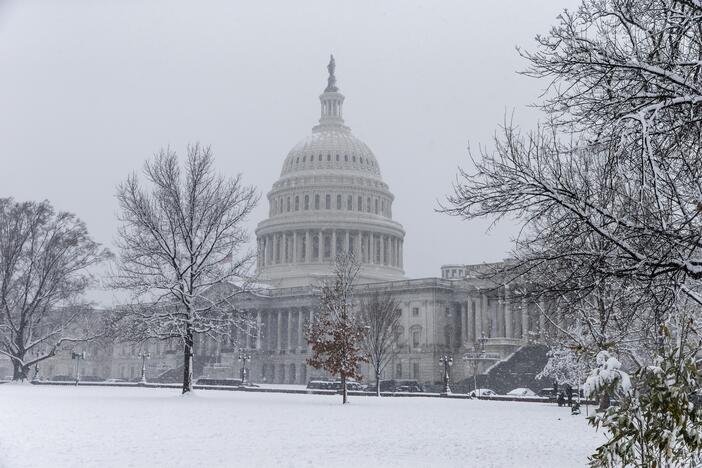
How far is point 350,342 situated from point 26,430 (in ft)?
86.8

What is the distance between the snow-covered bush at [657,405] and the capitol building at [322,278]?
71604mm

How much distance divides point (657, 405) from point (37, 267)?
54.1 meters

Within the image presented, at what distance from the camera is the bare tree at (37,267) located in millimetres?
55219

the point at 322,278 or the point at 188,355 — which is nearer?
the point at 188,355

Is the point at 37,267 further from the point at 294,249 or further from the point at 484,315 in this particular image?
the point at 294,249

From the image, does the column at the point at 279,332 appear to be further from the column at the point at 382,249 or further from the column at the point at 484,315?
the column at the point at 484,315

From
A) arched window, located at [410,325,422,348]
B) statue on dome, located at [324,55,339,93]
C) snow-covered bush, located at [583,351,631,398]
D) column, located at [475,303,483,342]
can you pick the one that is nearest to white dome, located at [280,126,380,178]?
statue on dome, located at [324,55,339,93]

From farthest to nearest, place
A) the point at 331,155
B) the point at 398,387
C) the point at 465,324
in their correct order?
the point at 331,155
the point at 465,324
the point at 398,387

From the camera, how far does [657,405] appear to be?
29.1 feet

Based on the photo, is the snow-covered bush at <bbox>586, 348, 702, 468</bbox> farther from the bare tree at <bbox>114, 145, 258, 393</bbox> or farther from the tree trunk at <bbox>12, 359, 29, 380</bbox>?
the tree trunk at <bbox>12, 359, 29, 380</bbox>

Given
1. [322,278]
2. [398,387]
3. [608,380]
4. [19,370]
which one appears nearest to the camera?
[608,380]

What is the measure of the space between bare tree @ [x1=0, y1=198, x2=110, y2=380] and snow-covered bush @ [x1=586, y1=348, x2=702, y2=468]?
5019 cm

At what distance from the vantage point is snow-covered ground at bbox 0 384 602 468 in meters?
14.2

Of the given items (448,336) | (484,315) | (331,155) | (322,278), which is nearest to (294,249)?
(331,155)
